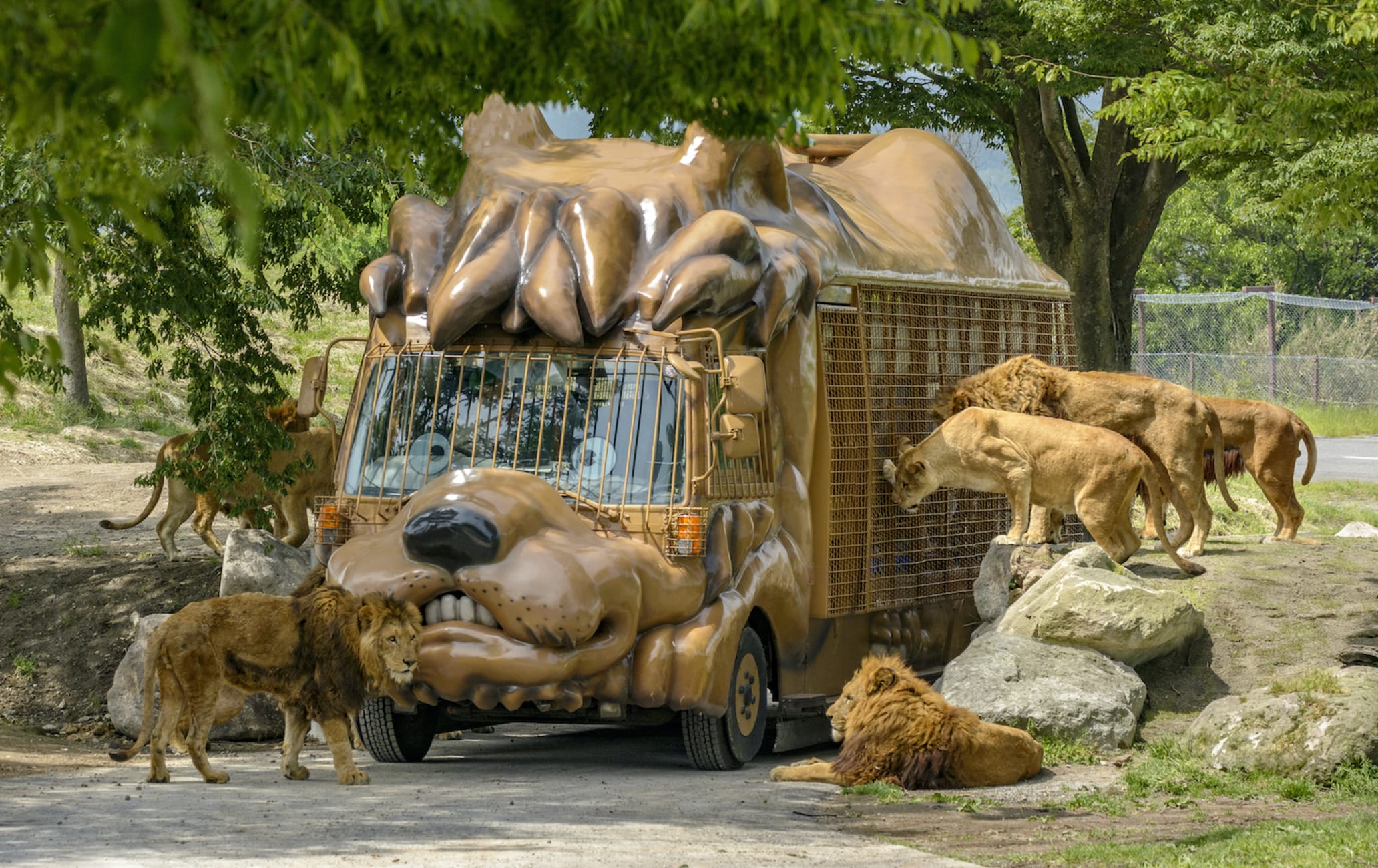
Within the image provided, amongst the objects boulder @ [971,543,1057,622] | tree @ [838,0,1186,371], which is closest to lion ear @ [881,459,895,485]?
boulder @ [971,543,1057,622]

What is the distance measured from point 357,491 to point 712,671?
238 centimetres

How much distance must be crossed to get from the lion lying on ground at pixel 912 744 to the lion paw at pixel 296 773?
2.59m

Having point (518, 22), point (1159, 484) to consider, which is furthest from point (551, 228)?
point (1159, 484)

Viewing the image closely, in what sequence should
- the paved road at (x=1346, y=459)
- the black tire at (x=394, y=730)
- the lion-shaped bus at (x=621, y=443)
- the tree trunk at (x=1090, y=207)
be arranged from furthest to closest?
the paved road at (x=1346, y=459)
the tree trunk at (x=1090, y=207)
the black tire at (x=394, y=730)
the lion-shaped bus at (x=621, y=443)

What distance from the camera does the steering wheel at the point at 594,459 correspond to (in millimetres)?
9500

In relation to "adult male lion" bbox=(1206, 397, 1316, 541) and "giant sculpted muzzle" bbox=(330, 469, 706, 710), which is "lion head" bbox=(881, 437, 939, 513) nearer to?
"giant sculpted muzzle" bbox=(330, 469, 706, 710)

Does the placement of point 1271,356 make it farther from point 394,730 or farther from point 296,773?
point 296,773

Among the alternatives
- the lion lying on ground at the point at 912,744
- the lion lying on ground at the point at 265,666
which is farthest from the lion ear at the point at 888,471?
the lion lying on ground at the point at 265,666

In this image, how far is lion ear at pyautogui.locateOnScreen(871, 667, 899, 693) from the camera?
934 cm

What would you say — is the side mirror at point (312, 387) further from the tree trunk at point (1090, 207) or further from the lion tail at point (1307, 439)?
the tree trunk at point (1090, 207)

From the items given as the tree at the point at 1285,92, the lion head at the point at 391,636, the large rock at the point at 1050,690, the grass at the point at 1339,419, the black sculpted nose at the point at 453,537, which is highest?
the tree at the point at 1285,92

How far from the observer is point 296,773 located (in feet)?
30.5

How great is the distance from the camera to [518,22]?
231 inches

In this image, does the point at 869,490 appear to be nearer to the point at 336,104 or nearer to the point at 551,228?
the point at 551,228
